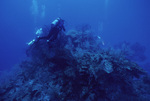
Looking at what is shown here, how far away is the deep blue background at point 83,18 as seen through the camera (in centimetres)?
6538

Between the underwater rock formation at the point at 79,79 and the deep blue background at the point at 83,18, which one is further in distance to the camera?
the deep blue background at the point at 83,18

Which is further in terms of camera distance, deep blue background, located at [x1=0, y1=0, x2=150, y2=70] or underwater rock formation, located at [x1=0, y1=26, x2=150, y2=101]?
deep blue background, located at [x1=0, y1=0, x2=150, y2=70]

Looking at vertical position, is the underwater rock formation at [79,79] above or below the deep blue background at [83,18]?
below

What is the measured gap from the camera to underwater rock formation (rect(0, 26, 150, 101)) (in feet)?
15.4

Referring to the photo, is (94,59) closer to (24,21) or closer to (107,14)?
(24,21)

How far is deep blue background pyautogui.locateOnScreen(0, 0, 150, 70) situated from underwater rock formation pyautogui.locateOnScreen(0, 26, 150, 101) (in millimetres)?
46638

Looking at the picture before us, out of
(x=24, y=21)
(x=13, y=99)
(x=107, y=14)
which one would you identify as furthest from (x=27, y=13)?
(x=13, y=99)

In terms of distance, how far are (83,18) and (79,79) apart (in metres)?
99.1

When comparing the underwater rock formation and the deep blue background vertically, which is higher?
the deep blue background

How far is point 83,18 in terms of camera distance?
324ft

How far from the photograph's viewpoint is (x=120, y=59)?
17.5 ft

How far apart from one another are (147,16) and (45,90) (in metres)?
138

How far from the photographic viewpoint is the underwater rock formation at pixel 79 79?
4.69 meters

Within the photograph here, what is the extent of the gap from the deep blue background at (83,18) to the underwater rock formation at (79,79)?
46.6 m
